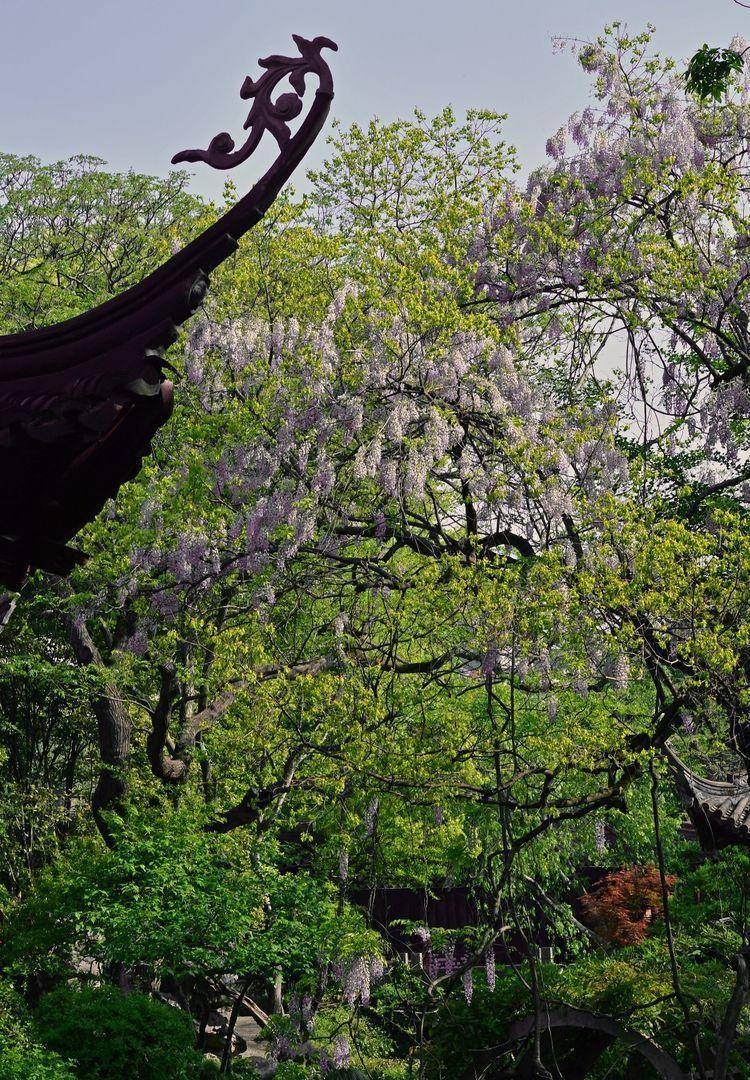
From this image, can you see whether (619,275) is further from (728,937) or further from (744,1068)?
(744,1068)

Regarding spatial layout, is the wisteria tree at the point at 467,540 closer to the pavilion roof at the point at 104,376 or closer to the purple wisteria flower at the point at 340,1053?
the purple wisteria flower at the point at 340,1053

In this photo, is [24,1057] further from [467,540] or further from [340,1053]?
[467,540]

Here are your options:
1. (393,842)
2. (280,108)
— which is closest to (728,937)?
(393,842)

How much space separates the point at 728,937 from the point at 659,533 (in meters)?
3.32

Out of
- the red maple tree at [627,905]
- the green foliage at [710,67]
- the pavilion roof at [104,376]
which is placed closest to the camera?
the pavilion roof at [104,376]

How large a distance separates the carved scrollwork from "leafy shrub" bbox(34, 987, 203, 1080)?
7795 mm

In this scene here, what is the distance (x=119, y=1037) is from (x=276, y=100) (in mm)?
7990

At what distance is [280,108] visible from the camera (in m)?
3.22

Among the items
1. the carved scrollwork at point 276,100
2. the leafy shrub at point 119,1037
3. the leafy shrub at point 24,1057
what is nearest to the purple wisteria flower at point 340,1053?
the leafy shrub at point 119,1037

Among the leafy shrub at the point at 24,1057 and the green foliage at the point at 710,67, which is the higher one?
the green foliage at the point at 710,67

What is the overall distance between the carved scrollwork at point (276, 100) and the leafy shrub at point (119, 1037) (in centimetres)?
780

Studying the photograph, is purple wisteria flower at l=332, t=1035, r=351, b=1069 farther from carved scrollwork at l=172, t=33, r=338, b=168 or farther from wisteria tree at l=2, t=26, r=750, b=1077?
carved scrollwork at l=172, t=33, r=338, b=168

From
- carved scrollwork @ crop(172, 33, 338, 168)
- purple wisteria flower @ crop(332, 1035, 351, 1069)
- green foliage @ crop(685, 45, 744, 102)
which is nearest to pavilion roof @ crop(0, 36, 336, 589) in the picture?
carved scrollwork @ crop(172, 33, 338, 168)

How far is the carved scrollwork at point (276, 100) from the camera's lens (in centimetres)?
321
